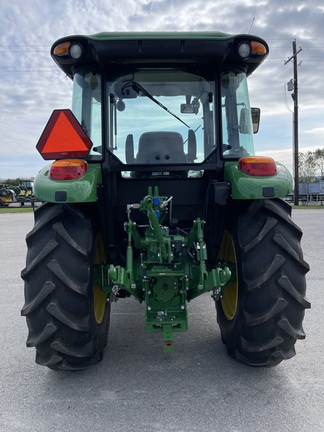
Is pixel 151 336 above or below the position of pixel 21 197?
below

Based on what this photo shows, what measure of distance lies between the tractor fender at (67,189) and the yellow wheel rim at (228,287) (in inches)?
48.8

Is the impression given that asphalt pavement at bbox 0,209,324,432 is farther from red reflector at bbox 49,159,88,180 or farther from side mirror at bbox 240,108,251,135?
side mirror at bbox 240,108,251,135

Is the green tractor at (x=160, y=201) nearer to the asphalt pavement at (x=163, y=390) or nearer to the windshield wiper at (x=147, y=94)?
the windshield wiper at (x=147, y=94)

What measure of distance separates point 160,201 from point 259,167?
74 cm

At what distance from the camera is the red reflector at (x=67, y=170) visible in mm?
2598

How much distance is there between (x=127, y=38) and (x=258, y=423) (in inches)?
102

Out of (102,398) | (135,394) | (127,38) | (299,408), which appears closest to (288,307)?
(299,408)

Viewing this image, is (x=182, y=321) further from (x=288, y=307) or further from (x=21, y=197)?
(x=21, y=197)

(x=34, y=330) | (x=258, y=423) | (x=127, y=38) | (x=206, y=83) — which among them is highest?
(x=127, y=38)

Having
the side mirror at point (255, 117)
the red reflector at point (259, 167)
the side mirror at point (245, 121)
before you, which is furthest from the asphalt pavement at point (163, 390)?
the side mirror at point (255, 117)

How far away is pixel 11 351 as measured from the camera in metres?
3.33

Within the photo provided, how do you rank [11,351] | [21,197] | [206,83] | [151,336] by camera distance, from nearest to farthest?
[206,83] → [11,351] → [151,336] → [21,197]

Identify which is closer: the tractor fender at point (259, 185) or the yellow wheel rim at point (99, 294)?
the tractor fender at point (259, 185)

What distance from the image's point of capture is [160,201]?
2.80 meters
